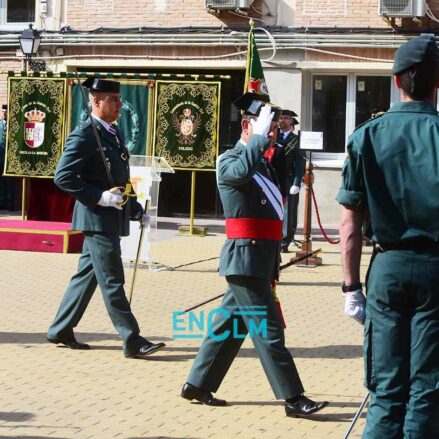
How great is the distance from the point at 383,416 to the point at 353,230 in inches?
32.6

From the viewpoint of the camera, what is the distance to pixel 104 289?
8.84 m

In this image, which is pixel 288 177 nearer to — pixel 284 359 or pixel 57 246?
pixel 57 246

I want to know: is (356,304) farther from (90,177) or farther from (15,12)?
(15,12)

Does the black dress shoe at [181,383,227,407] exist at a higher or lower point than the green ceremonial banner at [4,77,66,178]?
lower

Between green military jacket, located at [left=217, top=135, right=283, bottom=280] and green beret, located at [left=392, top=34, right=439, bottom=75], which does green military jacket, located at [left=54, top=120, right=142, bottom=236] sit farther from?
green beret, located at [left=392, top=34, right=439, bottom=75]

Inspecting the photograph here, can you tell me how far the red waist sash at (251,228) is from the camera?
23.6ft

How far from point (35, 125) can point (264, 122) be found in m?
12.4

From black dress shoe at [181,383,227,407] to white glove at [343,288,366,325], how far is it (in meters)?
2.20

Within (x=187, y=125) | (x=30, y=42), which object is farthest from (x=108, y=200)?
(x=30, y=42)

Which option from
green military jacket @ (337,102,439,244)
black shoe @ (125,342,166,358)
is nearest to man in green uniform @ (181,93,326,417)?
black shoe @ (125,342,166,358)

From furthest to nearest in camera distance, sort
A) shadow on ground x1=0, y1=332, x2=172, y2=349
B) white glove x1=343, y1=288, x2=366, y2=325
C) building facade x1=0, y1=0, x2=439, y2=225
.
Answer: building facade x1=0, y1=0, x2=439, y2=225
shadow on ground x1=0, y1=332, x2=172, y2=349
white glove x1=343, y1=288, x2=366, y2=325

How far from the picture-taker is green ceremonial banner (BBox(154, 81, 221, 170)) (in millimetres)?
18375

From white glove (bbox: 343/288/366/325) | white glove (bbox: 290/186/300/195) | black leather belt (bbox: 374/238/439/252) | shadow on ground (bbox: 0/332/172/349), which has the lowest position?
shadow on ground (bbox: 0/332/172/349)

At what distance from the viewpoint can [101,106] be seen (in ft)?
29.6
